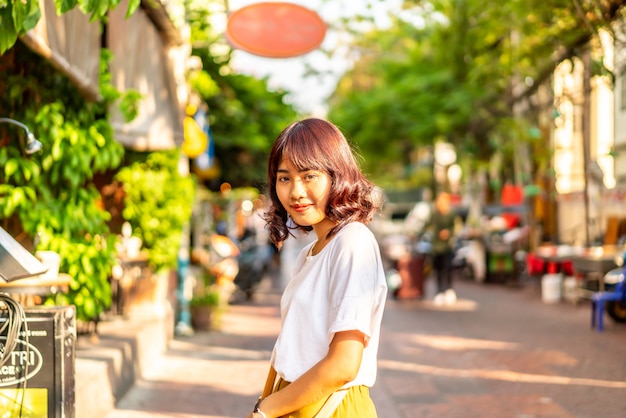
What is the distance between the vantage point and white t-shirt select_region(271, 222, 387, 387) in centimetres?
219

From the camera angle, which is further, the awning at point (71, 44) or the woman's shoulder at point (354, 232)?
the awning at point (71, 44)

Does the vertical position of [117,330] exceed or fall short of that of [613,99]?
it falls short

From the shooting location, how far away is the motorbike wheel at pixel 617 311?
12.2 meters

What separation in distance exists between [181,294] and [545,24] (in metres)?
6.53

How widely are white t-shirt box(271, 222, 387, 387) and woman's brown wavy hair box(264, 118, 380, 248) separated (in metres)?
0.08

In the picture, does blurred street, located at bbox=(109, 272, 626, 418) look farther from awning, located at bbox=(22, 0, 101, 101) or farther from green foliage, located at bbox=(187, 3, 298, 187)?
green foliage, located at bbox=(187, 3, 298, 187)

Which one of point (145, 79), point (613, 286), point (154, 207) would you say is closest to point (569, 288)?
point (613, 286)

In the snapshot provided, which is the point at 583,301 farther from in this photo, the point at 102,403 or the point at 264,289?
the point at 102,403

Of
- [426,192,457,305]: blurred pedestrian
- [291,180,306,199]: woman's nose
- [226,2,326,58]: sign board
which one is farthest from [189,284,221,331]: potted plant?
[291,180,306,199]: woman's nose

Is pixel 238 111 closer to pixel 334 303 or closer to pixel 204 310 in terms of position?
pixel 204 310

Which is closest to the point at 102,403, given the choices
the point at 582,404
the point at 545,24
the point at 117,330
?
the point at 117,330

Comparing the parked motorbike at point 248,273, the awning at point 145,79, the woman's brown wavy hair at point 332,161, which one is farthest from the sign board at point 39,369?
the parked motorbike at point 248,273

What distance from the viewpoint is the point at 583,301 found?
51.1 ft

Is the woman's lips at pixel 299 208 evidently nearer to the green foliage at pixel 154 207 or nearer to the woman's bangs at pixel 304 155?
the woman's bangs at pixel 304 155
